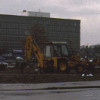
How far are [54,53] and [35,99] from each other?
16318 millimetres

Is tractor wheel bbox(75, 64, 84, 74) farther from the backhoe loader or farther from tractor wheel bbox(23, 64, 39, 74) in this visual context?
tractor wheel bbox(23, 64, 39, 74)

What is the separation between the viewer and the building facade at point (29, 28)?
410 ft

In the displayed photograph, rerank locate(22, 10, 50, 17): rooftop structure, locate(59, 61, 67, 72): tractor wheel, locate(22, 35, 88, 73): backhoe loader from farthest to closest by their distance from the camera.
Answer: locate(22, 10, 50, 17): rooftop structure, locate(59, 61, 67, 72): tractor wheel, locate(22, 35, 88, 73): backhoe loader

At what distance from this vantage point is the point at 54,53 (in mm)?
27953

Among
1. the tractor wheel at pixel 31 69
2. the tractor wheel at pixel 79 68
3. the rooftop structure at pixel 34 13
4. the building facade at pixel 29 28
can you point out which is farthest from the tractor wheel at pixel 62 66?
the rooftop structure at pixel 34 13

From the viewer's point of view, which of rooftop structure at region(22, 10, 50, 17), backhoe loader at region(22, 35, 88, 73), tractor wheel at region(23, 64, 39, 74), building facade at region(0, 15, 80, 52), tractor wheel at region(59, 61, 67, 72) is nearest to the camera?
backhoe loader at region(22, 35, 88, 73)

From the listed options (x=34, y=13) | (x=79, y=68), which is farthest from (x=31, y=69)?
(x=34, y=13)

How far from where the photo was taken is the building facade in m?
125

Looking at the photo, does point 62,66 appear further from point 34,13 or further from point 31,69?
point 34,13

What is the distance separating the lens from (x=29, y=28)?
12962 cm

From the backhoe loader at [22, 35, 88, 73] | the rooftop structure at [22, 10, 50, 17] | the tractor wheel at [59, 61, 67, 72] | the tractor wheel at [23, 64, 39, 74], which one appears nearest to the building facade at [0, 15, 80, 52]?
the rooftop structure at [22, 10, 50, 17]

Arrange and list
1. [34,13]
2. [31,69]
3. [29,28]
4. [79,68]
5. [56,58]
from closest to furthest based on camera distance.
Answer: [56,58] → [79,68] → [31,69] → [29,28] → [34,13]

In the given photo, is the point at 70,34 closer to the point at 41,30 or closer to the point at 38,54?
the point at 41,30

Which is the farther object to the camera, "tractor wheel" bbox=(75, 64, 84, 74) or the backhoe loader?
"tractor wheel" bbox=(75, 64, 84, 74)
